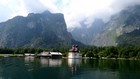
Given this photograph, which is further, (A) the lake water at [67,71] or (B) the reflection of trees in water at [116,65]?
(B) the reflection of trees in water at [116,65]

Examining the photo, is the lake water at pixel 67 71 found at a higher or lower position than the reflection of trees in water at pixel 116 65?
lower

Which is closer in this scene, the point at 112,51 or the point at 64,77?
the point at 64,77

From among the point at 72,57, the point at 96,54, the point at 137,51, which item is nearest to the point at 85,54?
the point at 96,54

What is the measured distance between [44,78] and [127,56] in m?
116

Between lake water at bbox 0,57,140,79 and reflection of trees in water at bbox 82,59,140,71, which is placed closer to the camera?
lake water at bbox 0,57,140,79

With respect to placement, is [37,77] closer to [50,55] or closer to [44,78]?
[44,78]

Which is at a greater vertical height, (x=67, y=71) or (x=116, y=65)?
(x=116, y=65)

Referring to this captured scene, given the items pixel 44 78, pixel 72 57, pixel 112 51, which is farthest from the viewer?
pixel 112 51

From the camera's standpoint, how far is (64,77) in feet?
230

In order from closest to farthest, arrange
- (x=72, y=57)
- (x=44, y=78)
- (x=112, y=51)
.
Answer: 1. (x=44, y=78)
2. (x=72, y=57)
3. (x=112, y=51)

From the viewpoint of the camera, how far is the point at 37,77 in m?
67.9

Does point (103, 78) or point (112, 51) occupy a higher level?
point (112, 51)

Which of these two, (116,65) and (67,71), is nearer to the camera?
(67,71)

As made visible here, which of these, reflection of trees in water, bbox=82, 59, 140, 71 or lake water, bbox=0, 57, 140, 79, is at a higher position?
reflection of trees in water, bbox=82, 59, 140, 71
